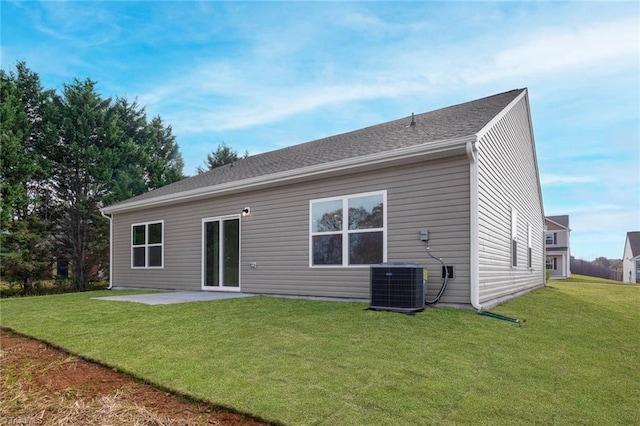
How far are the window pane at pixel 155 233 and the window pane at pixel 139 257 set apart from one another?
448 millimetres

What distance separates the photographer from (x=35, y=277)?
15211 millimetres

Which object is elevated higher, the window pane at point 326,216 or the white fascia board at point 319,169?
the white fascia board at point 319,169

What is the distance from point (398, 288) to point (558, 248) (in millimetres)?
27434

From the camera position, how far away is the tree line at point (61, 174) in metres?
14.1

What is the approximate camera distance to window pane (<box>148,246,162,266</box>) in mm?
10753

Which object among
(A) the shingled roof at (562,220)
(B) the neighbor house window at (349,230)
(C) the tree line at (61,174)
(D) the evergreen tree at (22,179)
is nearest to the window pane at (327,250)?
(B) the neighbor house window at (349,230)

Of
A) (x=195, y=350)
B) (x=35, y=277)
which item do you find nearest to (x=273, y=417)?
(x=195, y=350)

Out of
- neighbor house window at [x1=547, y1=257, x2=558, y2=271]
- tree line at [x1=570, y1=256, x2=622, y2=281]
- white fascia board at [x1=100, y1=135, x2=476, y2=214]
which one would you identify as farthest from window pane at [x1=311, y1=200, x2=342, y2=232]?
tree line at [x1=570, y1=256, x2=622, y2=281]

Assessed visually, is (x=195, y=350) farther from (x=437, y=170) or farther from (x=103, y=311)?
(x=437, y=170)

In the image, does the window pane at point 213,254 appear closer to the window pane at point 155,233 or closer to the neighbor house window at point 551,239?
the window pane at point 155,233

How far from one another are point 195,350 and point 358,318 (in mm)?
2155

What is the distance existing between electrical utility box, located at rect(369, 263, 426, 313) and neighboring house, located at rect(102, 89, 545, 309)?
0.58m

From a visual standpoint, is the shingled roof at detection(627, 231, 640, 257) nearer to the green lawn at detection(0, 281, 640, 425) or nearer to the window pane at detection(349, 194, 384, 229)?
the green lawn at detection(0, 281, 640, 425)

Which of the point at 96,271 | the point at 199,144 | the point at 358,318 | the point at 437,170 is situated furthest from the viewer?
the point at 199,144
